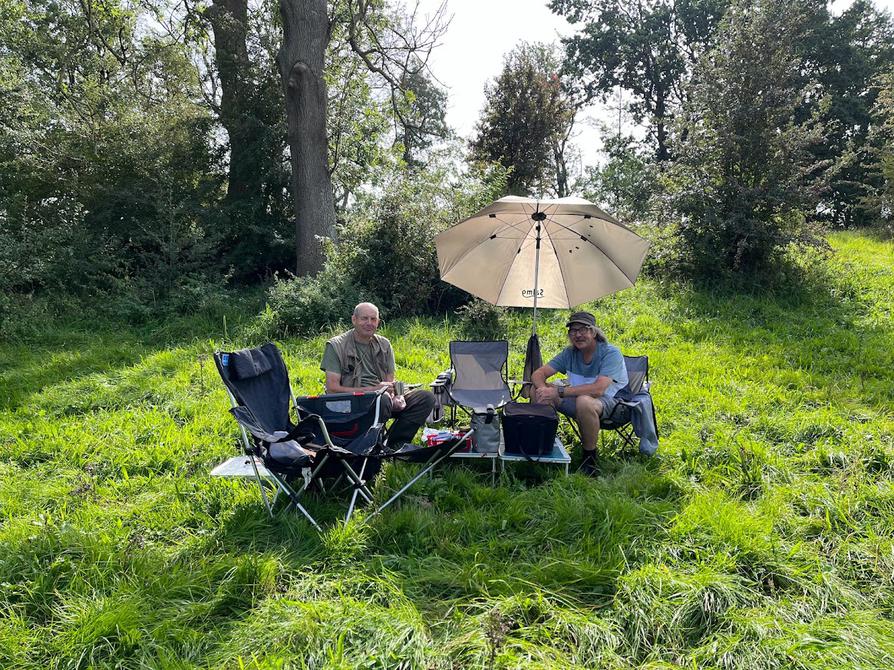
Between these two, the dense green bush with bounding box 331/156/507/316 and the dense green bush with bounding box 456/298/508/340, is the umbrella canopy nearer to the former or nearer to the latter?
the dense green bush with bounding box 456/298/508/340

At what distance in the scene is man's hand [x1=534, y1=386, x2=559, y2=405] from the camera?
3.70 metres

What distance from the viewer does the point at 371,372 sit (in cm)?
401

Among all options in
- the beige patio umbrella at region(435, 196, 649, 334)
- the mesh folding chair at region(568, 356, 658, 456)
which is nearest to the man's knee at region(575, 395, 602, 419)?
the mesh folding chair at region(568, 356, 658, 456)

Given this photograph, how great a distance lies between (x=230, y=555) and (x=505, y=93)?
1309 centimetres

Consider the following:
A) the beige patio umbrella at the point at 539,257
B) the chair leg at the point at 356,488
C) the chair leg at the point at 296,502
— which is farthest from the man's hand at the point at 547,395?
the chair leg at the point at 296,502

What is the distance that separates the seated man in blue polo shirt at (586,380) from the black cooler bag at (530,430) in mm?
245

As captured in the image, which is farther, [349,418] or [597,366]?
[597,366]

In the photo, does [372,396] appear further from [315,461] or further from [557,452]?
[557,452]

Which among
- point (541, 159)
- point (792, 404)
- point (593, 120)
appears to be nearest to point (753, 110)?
point (792, 404)

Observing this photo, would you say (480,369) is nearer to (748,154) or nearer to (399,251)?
(399,251)

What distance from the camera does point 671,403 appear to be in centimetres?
448

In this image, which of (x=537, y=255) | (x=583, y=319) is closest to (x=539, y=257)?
(x=537, y=255)

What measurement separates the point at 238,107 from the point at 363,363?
9431 millimetres

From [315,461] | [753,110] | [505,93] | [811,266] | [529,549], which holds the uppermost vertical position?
[505,93]
